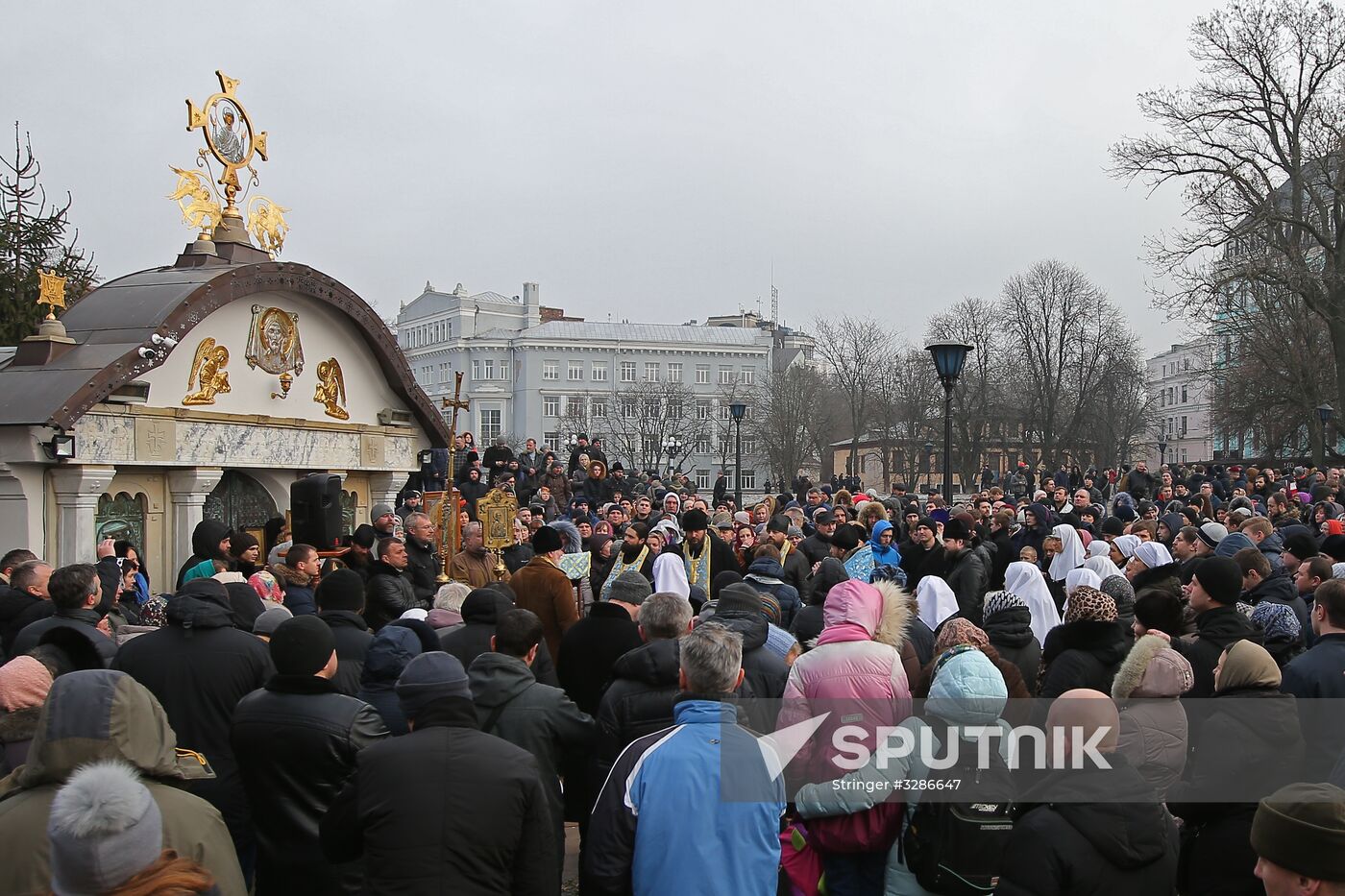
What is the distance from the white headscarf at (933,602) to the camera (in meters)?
8.37

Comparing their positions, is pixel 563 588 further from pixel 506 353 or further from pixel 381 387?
pixel 506 353

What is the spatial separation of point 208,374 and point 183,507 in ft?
6.51

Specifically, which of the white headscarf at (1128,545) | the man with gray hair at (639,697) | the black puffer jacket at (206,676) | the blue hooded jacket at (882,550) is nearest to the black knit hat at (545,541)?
the black puffer jacket at (206,676)

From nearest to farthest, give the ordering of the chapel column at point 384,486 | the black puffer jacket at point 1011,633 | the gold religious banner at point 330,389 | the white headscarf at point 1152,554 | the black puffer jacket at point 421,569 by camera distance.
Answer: the black puffer jacket at point 1011,633 → the white headscarf at point 1152,554 → the black puffer jacket at point 421,569 → the gold religious banner at point 330,389 → the chapel column at point 384,486

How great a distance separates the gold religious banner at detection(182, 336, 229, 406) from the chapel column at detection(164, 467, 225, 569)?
1039 millimetres

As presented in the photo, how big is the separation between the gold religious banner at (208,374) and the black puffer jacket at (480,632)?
10996 mm

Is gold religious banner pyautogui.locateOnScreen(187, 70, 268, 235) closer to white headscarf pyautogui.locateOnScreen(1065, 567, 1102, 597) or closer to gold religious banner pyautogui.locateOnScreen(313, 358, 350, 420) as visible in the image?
gold religious banner pyautogui.locateOnScreen(313, 358, 350, 420)

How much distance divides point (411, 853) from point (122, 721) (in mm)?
998

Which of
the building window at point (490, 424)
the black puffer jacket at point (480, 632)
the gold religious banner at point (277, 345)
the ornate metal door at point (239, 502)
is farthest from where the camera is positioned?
the building window at point (490, 424)

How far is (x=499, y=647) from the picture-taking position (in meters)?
5.06

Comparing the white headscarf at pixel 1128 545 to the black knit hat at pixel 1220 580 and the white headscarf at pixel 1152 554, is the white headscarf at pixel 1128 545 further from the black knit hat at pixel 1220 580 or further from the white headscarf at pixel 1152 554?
the black knit hat at pixel 1220 580

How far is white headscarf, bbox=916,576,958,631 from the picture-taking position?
8367 millimetres

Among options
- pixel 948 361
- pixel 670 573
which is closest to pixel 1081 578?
pixel 670 573

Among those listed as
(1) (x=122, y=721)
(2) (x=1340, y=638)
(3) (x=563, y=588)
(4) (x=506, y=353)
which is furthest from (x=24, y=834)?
(4) (x=506, y=353)
